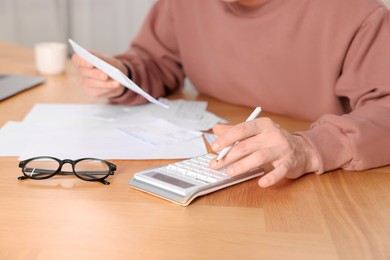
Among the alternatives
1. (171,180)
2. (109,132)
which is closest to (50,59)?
(109,132)

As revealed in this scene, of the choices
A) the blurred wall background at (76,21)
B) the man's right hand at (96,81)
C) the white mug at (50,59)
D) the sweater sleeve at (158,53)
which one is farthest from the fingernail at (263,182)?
the blurred wall background at (76,21)

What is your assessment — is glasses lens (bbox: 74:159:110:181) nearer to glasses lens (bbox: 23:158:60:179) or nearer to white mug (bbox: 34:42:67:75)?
glasses lens (bbox: 23:158:60:179)

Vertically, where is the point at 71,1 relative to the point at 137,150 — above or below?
below

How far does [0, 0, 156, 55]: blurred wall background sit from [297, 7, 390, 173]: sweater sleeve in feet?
7.20

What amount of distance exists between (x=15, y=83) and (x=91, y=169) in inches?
27.4

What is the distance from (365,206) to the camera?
911mm

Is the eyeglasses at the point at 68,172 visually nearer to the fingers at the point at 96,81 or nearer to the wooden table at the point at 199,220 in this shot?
the wooden table at the point at 199,220

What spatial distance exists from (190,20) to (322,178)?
2.24ft

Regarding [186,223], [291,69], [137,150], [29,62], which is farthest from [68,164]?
[29,62]

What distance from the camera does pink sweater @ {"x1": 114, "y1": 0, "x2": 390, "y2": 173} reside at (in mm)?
1083

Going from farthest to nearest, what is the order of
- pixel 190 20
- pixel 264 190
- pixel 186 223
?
pixel 190 20 → pixel 264 190 → pixel 186 223

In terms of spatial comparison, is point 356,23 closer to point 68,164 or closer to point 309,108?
point 309,108

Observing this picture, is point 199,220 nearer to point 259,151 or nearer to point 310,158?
point 259,151

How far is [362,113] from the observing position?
3.70 ft
